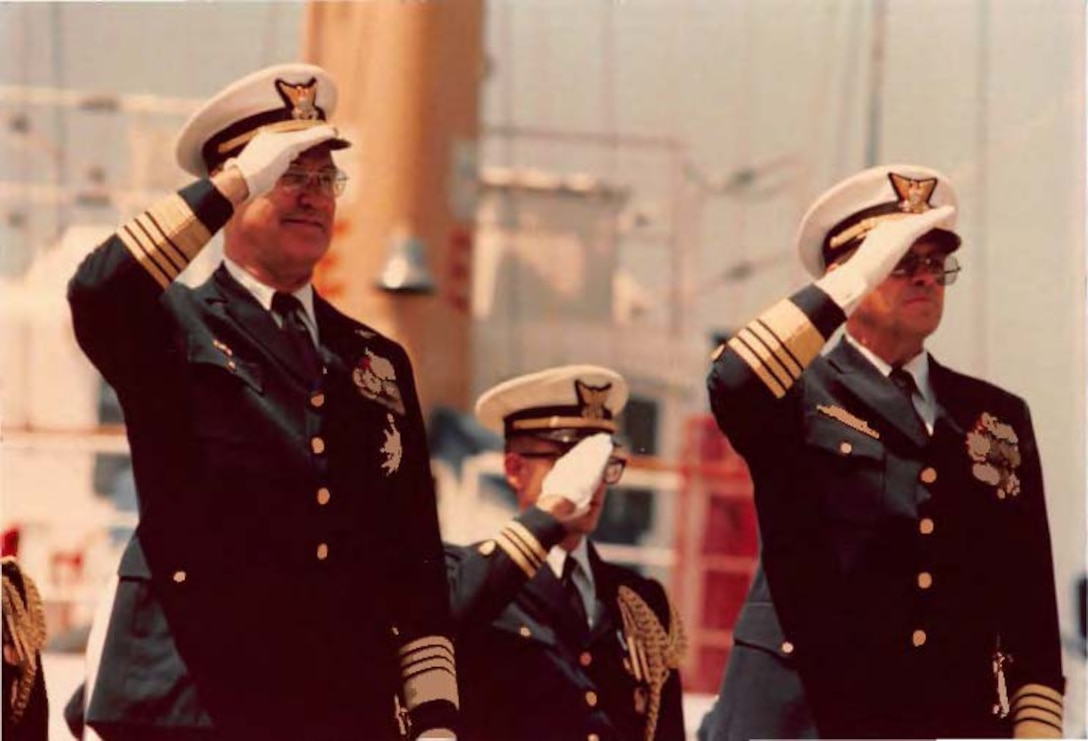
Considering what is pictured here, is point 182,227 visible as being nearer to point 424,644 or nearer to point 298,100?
point 298,100

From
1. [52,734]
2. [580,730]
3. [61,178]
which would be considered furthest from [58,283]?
[580,730]

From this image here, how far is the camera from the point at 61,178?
12469 millimetres

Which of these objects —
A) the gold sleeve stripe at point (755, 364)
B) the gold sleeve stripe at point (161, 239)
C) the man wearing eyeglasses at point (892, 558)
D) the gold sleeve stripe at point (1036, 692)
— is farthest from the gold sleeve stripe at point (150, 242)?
the gold sleeve stripe at point (1036, 692)

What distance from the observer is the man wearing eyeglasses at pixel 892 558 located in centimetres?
390

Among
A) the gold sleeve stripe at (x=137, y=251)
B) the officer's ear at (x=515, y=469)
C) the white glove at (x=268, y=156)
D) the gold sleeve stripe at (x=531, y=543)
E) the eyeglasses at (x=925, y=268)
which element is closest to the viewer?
the gold sleeve stripe at (x=137, y=251)

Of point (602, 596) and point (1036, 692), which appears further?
point (602, 596)

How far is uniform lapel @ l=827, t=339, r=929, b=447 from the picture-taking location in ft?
13.0

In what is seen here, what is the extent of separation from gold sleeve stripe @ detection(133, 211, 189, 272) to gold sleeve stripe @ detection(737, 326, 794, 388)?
3.07 ft

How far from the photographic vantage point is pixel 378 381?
3.81 meters

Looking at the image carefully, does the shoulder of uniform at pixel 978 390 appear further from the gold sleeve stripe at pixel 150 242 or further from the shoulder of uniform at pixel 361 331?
the gold sleeve stripe at pixel 150 242

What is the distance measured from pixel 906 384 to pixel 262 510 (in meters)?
1.19

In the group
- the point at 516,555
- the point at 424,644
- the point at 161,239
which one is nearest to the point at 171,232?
the point at 161,239

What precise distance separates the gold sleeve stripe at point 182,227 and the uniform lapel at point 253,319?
0.26 meters

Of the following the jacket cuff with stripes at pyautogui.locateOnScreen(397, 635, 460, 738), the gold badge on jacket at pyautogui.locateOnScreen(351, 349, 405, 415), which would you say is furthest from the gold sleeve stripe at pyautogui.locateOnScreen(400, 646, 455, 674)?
the gold badge on jacket at pyautogui.locateOnScreen(351, 349, 405, 415)
